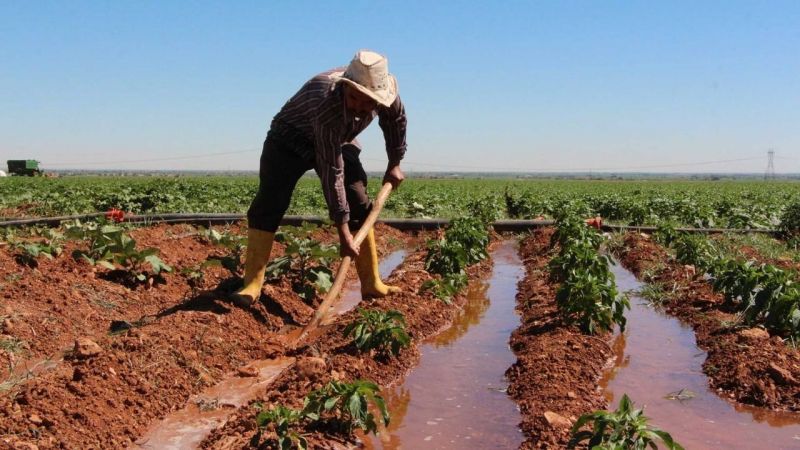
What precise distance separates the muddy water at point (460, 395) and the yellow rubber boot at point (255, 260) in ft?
4.51

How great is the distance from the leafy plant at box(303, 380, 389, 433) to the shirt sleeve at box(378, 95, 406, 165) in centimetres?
279

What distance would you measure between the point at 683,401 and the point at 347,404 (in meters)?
1.92

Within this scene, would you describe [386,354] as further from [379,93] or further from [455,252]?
[455,252]

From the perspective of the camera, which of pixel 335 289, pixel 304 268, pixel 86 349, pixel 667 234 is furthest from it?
pixel 667 234

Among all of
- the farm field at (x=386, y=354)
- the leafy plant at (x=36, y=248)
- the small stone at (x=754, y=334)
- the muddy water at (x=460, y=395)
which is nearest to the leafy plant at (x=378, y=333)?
the farm field at (x=386, y=354)

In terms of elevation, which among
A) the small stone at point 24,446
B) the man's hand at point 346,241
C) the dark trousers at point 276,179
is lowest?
the small stone at point 24,446

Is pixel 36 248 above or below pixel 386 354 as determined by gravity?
above

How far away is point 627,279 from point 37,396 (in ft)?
21.5

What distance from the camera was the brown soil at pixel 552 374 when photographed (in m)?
3.37

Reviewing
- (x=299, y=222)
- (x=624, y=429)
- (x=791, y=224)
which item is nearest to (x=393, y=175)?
(x=624, y=429)

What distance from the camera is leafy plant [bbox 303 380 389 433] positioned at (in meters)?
3.12

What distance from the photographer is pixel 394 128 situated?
573 centimetres

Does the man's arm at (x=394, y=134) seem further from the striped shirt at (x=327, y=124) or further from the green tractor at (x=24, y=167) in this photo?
the green tractor at (x=24, y=167)

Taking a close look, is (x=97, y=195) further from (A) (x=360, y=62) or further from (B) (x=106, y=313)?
(A) (x=360, y=62)
